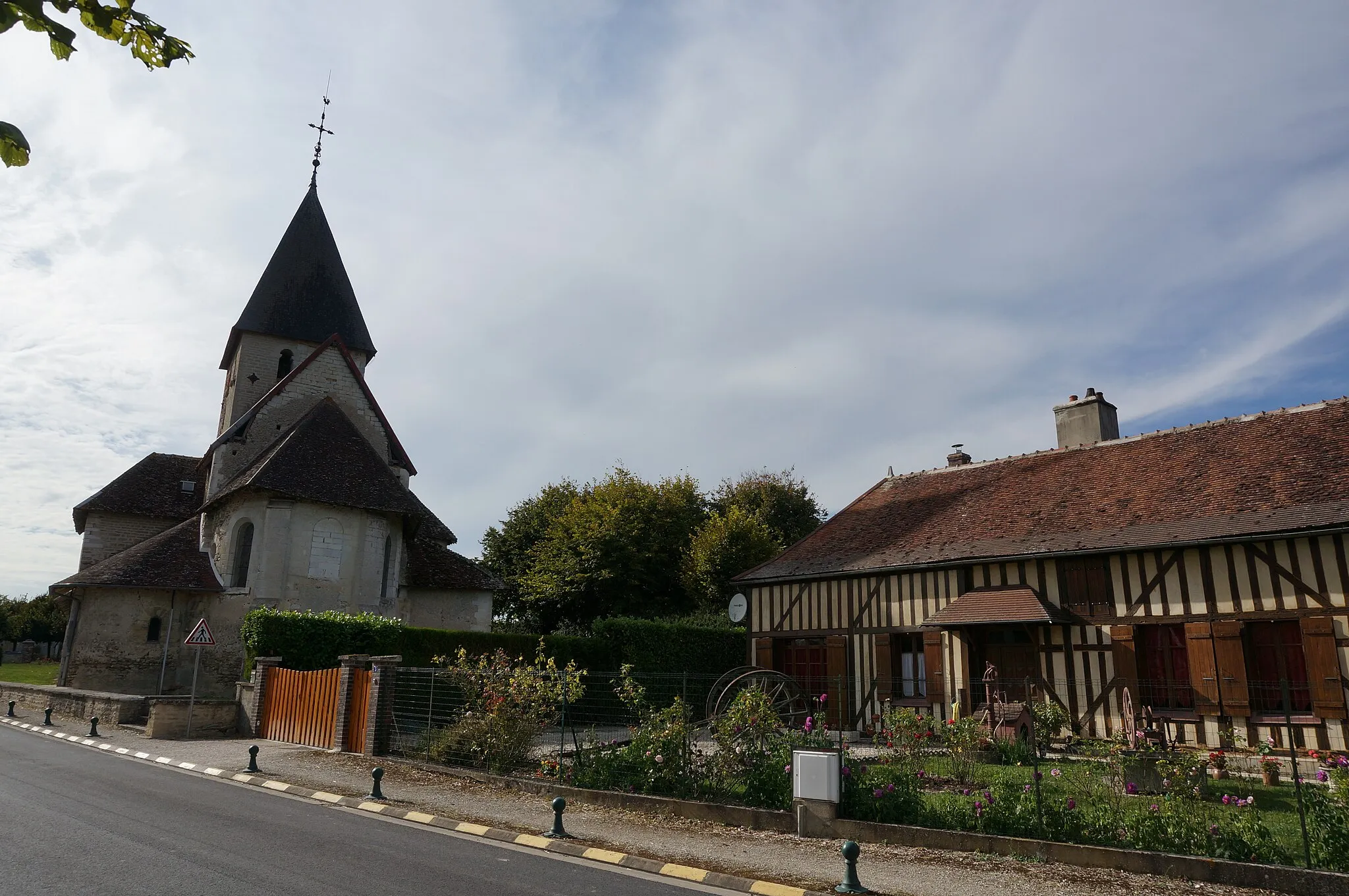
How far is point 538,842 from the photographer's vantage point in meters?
7.46

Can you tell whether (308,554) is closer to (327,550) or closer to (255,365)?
(327,550)

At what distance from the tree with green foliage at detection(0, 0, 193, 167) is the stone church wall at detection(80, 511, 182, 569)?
3000 cm

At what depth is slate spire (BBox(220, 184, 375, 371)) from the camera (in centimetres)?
3020

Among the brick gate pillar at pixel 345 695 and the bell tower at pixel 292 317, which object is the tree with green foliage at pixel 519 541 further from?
the brick gate pillar at pixel 345 695

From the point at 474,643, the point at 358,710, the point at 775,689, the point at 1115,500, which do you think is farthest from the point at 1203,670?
the point at 474,643

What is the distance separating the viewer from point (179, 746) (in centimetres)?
1376

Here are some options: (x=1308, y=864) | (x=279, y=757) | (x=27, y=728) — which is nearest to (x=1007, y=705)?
(x=1308, y=864)

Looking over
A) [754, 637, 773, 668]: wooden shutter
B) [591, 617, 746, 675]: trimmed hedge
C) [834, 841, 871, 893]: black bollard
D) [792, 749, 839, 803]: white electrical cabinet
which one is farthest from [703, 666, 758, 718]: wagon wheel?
[834, 841, 871, 893]: black bollard

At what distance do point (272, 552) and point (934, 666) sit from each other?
51.8 ft

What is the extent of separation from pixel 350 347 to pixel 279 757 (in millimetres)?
21930

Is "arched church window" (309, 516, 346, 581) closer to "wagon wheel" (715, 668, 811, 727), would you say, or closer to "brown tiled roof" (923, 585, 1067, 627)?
"wagon wheel" (715, 668, 811, 727)

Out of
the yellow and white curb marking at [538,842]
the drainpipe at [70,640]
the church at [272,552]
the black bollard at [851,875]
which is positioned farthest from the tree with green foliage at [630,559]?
the black bollard at [851,875]

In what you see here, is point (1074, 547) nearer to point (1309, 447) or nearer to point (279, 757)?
point (1309, 447)

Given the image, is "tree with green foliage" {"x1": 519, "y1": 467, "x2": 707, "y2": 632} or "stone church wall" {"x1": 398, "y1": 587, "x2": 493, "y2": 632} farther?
"tree with green foliage" {"x1": 519, "y1": 467, "x2": 707, "y2": 632}
